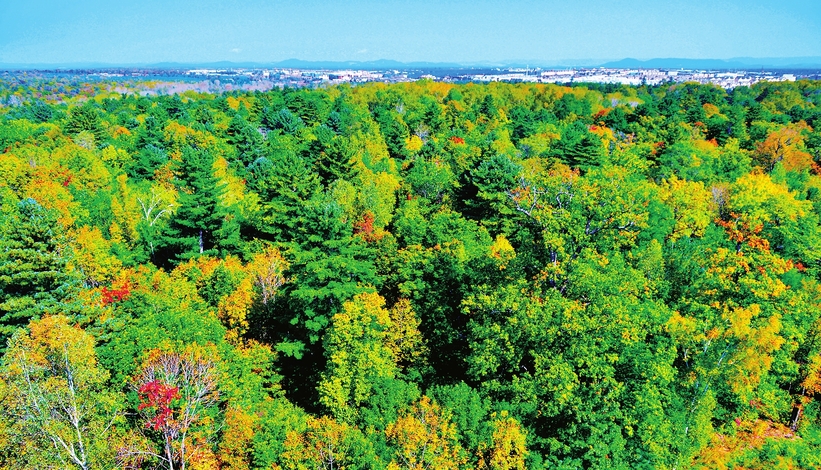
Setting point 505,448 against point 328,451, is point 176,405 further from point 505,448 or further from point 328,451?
point 505,448

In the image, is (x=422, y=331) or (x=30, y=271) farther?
(x=422, y=331)

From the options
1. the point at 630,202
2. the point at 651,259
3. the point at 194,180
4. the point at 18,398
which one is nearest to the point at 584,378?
the point at 630,202

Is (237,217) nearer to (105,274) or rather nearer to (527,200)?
(105,274)

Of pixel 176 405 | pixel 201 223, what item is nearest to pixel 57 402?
pixel 176 405

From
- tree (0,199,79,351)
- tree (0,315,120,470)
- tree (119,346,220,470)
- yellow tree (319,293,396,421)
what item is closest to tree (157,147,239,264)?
tree (0,199,79,351)

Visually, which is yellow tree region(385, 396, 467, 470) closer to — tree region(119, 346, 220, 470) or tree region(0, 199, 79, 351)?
tree region(119, 346, 220, 470)

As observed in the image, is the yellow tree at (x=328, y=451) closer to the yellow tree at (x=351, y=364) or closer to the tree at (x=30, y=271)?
the yellow tree at (x=351, y=364)

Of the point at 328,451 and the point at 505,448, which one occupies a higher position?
the point at 505,448
